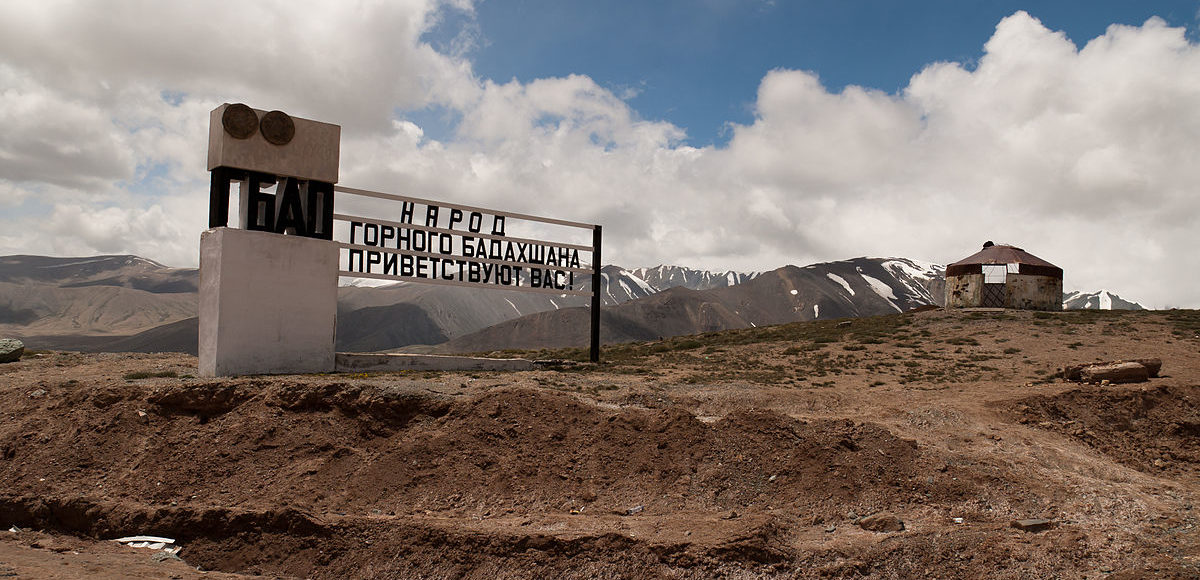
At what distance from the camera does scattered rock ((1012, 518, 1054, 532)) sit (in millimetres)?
7453

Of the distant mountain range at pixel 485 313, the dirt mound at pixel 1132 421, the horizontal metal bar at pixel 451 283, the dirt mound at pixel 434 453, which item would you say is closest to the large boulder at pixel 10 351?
the dirt mound at pixel 434 453

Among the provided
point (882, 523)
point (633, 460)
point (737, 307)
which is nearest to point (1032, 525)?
point (882, 523)

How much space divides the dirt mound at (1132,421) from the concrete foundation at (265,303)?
1200cm

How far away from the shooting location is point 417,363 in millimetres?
13891

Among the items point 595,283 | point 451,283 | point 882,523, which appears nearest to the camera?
point 882,523

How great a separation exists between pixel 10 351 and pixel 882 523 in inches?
673

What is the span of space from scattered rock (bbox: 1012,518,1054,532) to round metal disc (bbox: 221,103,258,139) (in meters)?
12.6

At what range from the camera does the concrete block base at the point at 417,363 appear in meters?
13.3

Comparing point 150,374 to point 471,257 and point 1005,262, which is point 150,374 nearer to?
point 471,257

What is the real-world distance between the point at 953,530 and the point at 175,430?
31.1 ft

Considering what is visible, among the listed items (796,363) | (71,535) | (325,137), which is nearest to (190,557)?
(71,535)

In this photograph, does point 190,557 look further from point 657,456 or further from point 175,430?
point 657,456

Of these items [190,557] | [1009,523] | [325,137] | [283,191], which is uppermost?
[325,137]

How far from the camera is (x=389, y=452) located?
9133 mm
